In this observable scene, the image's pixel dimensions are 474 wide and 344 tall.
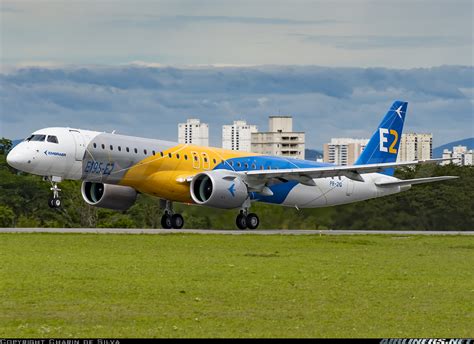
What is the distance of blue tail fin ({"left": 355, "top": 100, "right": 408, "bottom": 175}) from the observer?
60094mm

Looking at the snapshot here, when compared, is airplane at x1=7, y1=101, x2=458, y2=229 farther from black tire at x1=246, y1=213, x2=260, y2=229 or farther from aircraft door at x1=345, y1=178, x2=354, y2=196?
aircraft door at x1=345, y1=178, x2=354, y2=196

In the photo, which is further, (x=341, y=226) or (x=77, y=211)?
(x=77, y=211)

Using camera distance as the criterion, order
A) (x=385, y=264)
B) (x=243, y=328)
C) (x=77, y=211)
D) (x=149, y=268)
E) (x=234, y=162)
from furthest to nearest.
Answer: (x=77, y=211), (x=234, y=162), (x=385, y=264), (x=149, y=268), (x=243, y=328)

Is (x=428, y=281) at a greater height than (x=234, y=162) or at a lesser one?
lesser

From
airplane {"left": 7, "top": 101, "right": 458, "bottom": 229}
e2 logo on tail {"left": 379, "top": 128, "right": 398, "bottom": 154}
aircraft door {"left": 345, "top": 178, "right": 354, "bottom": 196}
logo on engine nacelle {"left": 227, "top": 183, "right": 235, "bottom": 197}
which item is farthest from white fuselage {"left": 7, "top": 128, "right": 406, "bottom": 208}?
e2 logo on tail {"left": 379, "top": 128, "right": 398, "bottom": 154}

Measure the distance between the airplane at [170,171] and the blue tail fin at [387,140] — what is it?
4849 mm

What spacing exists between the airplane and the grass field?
33.2ft

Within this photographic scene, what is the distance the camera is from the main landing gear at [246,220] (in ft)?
168

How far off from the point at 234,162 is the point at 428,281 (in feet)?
88.1

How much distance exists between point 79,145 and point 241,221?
870 centimetres

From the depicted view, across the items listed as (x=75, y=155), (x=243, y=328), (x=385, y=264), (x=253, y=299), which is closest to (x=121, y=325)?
(x=243, y=328)

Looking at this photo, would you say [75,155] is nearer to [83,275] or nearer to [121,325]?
[83,275]

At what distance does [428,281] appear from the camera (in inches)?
1002

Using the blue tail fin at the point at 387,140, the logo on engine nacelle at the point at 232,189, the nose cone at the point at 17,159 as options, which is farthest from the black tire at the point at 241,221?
the blue tail fin at the point at 387,140
